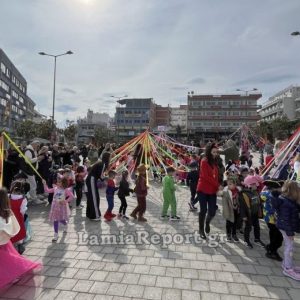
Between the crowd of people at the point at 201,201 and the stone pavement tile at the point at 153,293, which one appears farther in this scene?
the crowd of people at the point at 201,201

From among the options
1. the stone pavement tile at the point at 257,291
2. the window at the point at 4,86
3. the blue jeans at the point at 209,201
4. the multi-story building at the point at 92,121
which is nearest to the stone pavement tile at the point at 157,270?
the stone pavement tile at the point at 257,291

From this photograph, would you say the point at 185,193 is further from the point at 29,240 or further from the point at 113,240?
the point at 29,240

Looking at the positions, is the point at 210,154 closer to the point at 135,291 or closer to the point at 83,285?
the point at 135,291

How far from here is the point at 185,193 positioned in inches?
412

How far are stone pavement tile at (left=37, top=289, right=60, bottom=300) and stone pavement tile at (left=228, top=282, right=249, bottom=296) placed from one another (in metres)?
2.25

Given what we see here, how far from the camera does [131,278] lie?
3.95 metres

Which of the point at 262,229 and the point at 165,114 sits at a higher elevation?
the point at 165,114

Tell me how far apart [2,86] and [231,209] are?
6115 centimetres

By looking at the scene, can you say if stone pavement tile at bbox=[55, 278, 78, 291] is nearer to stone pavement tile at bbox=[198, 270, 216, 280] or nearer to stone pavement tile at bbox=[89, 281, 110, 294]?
stone pavement tile at bbox=[89, 281, 110, 294]

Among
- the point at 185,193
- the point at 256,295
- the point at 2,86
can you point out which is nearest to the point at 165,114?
the point at 2,86

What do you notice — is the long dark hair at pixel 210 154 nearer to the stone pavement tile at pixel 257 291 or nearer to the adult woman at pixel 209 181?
the adult woman at pixel 209 181

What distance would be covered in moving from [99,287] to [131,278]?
1.55 feet

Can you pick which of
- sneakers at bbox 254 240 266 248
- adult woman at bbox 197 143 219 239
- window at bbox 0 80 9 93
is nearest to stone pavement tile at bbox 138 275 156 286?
adult woman at bbox 197 143 219 239

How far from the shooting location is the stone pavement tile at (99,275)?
3.96m
